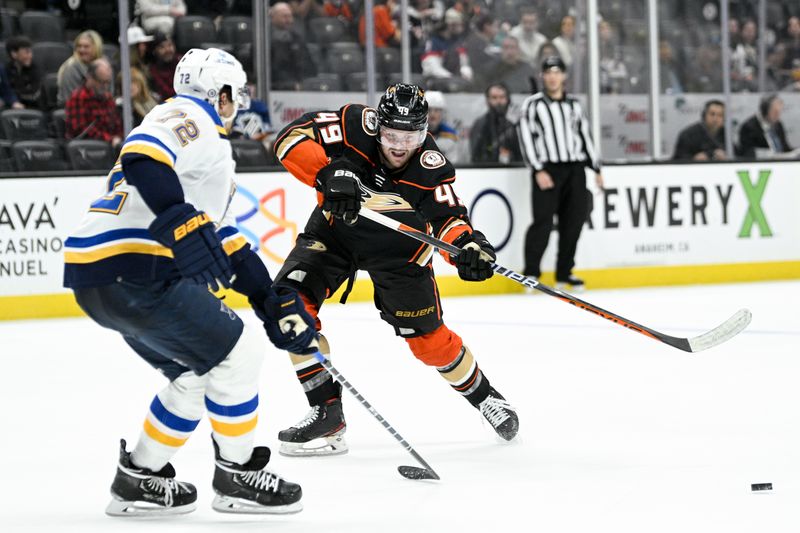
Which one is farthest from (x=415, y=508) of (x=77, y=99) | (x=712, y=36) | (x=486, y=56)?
(x=712, y=36)

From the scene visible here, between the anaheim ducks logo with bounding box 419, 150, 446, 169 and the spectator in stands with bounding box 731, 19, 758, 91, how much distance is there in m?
6.25

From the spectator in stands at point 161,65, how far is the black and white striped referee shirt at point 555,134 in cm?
230

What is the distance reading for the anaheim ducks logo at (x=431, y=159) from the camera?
144 inches

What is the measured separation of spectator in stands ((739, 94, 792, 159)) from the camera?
923cm

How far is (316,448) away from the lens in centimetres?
359

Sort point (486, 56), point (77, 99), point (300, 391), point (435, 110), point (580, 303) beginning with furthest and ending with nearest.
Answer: point (486, 56) < point (435, 110) < point (77, 99) < point (300, 391) < point (580, 303)

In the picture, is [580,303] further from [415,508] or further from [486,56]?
[486,56]

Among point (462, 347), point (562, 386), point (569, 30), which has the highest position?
point (569, 30)

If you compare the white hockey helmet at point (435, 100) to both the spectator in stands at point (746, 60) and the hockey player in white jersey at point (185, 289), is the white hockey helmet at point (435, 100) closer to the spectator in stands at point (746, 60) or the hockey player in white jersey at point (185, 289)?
the spectator in stands at point (746, 60)

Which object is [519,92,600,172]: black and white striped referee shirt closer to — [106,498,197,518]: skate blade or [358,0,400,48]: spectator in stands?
→ [358,0,400,48]: spectator in stands

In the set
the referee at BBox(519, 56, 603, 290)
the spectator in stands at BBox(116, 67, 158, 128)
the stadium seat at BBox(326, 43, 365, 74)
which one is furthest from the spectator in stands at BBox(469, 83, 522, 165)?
the spectator in stands at BBox(116, 67, 158, 128)

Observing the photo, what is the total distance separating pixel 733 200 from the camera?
8.79 meters

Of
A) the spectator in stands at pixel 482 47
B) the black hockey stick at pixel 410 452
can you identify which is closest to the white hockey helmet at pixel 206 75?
the black hockey stick at pixel 410 452

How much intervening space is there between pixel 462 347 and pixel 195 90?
4.30 feet
